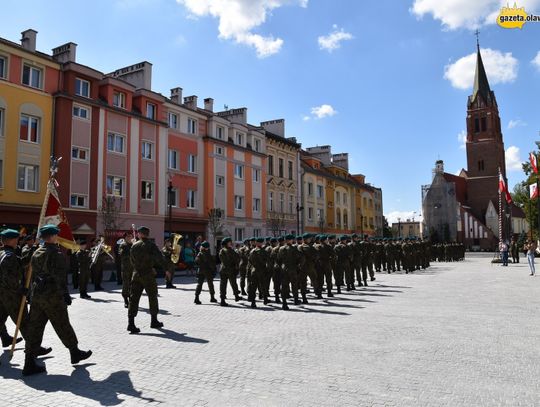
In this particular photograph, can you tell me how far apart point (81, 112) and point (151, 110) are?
6322 millimetres

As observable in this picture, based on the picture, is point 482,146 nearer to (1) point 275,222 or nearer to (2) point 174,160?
(1) point 275,222

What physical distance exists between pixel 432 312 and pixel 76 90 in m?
26.2

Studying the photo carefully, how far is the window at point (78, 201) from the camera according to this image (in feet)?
93.5

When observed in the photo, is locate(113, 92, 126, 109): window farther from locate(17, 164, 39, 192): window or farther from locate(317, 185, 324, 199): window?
locate(317, 185, 324, 199): window

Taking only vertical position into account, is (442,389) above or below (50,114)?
below

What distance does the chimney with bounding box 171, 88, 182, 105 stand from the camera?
38469 millimetres

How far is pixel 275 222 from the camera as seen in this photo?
146 feet

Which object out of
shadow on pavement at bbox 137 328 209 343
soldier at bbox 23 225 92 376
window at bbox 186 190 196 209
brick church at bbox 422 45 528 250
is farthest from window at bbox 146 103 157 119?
brick church at bbox 422 45 528 250

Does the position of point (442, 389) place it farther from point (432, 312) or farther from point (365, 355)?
point (432, 312)

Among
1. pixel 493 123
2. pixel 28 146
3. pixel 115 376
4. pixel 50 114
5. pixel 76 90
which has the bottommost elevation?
pixel 115 376

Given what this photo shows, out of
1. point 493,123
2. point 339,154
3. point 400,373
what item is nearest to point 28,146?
point 400,373

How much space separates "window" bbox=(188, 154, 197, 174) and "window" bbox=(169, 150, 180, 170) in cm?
135

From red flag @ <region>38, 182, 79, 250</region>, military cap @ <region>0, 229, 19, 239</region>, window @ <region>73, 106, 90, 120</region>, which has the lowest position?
military cap @ <region>0, 229, 19, 239</region>

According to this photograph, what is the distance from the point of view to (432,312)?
457 inches
